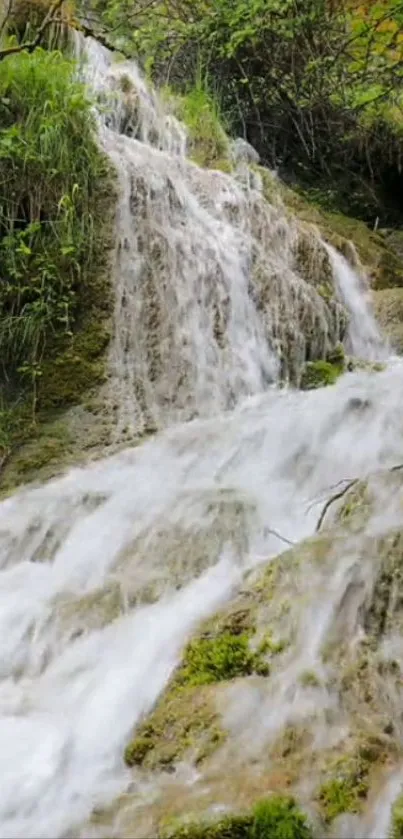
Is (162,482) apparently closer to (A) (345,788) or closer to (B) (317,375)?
(B) (317,375)

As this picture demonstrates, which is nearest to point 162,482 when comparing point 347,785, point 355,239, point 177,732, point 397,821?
point 177,732

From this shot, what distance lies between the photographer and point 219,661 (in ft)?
7.46

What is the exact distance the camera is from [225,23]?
26.6 ft

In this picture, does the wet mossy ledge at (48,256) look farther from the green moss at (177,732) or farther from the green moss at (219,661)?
the green moss at (177,732)

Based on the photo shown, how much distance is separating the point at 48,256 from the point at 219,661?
3204 mm

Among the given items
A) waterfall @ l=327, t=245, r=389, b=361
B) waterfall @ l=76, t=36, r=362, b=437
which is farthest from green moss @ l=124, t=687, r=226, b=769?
waterfall @ l=327, t=245, r=389, b=361

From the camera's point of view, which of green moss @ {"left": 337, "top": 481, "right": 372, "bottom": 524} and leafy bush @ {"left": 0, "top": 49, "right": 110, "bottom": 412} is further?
leafy bush @ {"left": 0, "top": 49, "right": 110, "bottom": 412}

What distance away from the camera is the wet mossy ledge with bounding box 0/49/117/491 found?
4688mm

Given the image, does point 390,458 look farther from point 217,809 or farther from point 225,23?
point 225,23

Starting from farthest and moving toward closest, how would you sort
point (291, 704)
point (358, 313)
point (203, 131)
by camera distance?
1. point (203, 131)
2. point (358, 313)
3. point (291, 704)

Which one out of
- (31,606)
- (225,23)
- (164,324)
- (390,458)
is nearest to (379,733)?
(31,606)

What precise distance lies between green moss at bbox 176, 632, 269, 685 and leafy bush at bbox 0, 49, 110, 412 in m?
2.66

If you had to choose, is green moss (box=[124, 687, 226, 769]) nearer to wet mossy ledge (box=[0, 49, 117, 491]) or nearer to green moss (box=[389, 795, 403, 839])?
green moss (box=[389, 795, 403, 839])

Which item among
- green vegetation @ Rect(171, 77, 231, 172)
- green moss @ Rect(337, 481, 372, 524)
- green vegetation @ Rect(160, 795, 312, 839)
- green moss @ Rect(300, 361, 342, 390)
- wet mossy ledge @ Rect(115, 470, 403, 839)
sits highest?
green vegetation @ Rect(171, 77, 231, 172)
